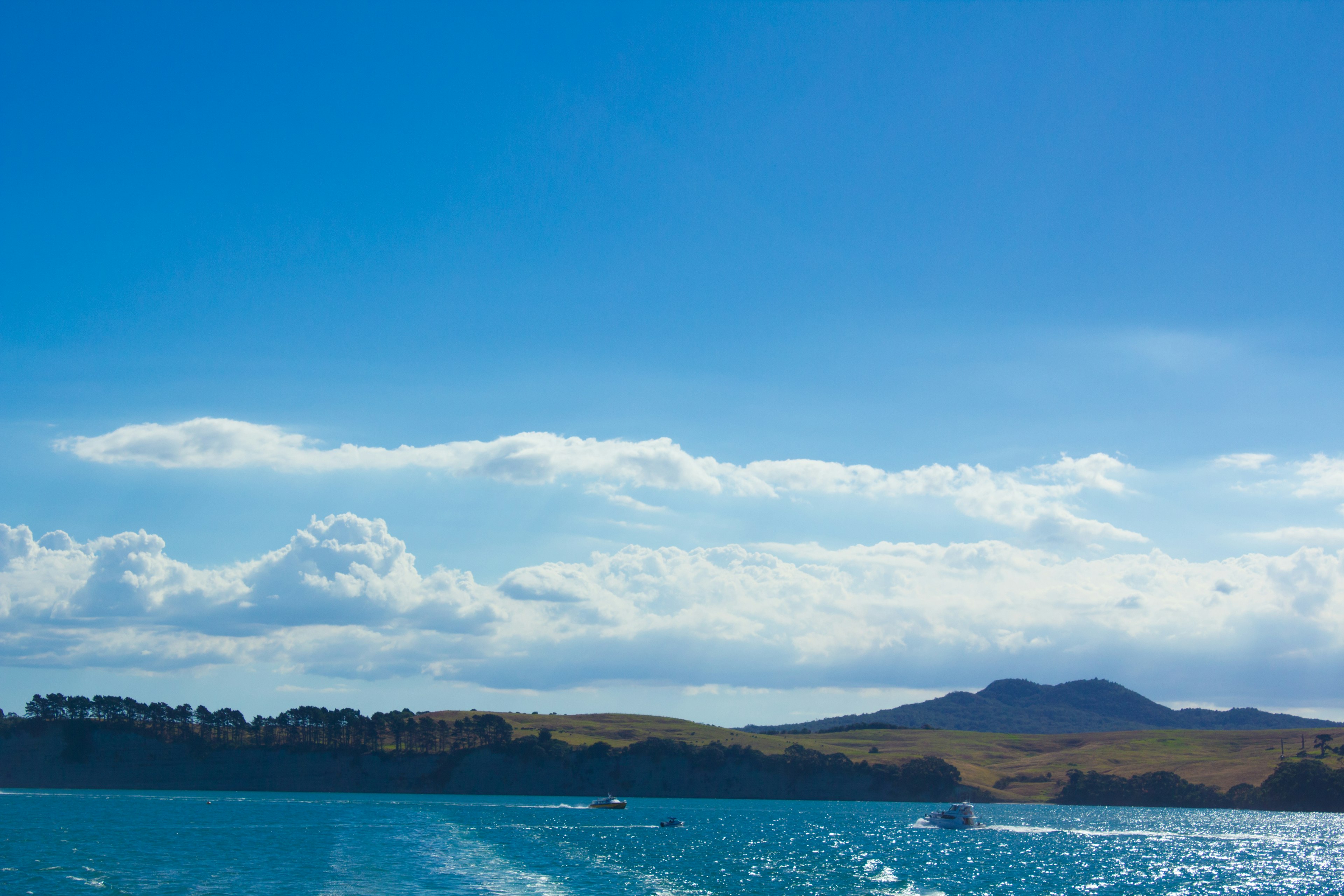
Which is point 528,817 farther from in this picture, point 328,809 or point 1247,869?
point 1247,869

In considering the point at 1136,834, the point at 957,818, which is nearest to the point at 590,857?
the point at 957,818

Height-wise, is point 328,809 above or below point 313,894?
below

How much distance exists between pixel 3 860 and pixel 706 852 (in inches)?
2991

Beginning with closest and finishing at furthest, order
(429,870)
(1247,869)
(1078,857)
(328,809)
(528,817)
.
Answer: (429,870)
(1247,869)
(1078,857)
(528,817)
(328,809)

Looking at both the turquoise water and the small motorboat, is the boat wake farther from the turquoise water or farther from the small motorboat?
the small motorboat

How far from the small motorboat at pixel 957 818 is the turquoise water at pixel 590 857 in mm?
2427

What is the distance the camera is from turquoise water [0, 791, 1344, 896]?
3713 inches

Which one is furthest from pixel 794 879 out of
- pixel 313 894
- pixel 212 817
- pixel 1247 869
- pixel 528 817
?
pixel 212 817

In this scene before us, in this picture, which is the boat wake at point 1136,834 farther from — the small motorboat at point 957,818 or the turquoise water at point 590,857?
the small motorboat at point 957,818

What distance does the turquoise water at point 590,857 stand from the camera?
94312 mm

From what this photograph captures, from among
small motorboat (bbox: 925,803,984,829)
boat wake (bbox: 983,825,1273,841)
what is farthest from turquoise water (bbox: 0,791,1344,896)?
small motorboat (bbox: 925,803,984,829)

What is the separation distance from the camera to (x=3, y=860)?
102 meters

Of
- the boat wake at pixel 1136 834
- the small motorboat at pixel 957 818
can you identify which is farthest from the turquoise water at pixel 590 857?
the small motorboat at pixel 957 818

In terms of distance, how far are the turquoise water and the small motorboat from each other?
7.96ft
